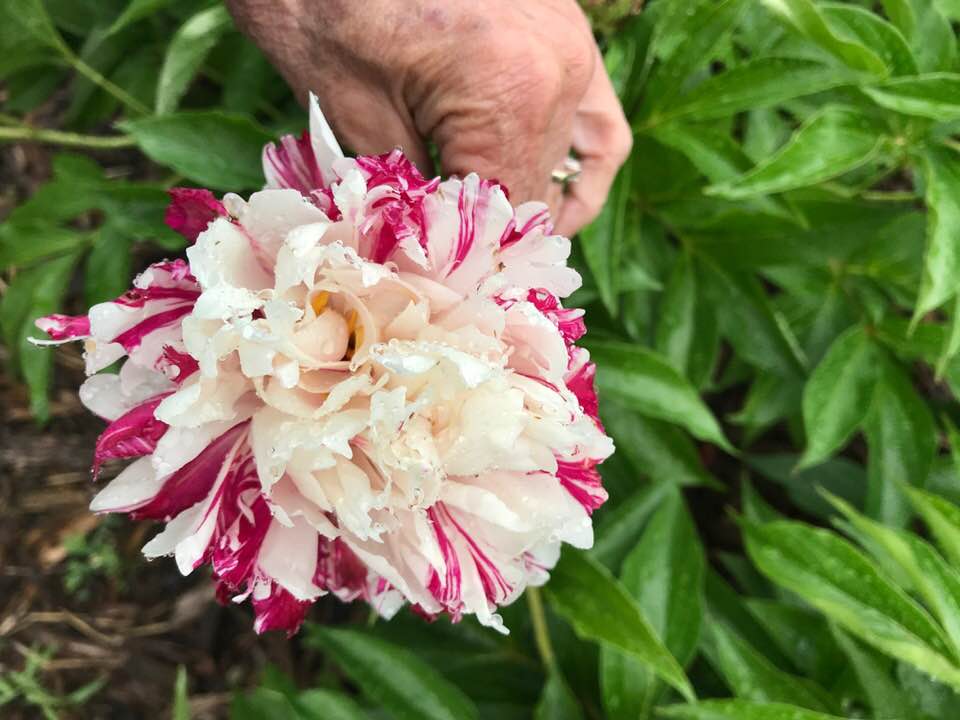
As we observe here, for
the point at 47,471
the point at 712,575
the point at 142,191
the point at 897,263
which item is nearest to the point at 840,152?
the point at 897,263

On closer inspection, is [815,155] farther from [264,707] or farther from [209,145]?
[264,707]

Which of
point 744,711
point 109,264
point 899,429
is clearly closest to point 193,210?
point 109,264

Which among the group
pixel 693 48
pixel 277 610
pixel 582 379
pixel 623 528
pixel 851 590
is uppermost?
pixel 693 48

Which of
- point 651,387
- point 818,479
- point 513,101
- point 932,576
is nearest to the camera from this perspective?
point 513,101

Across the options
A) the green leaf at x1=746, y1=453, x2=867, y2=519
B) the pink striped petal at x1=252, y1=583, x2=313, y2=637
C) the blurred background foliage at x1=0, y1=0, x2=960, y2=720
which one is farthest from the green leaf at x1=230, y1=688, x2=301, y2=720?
the green leaf at x1=746, y1=453, x2=867, y2=519

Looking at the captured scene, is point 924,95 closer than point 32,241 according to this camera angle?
Yes

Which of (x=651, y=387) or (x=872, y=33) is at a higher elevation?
(x=872, y=33)
